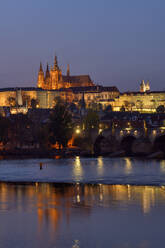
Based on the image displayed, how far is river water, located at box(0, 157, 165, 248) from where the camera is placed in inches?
918

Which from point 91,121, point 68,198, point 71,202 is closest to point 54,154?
point 91,121

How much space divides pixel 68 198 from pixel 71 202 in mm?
1731

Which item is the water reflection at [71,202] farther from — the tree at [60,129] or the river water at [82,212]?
the tree at [60,129]

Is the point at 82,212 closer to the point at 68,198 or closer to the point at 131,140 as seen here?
the point at 68,198

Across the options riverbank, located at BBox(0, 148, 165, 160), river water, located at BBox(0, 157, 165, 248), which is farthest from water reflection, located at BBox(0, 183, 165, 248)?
riverbank, located at BBox(0, 148, 165, 160)

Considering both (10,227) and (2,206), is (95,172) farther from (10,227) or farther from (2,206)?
(10,227)

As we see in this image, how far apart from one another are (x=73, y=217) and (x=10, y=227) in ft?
11.3

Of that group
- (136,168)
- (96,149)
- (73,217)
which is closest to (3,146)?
(96,149)

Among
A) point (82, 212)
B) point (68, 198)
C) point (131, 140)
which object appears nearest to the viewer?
point (82, 212)

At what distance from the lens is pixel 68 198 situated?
3459cm

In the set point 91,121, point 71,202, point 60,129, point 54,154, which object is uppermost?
point 91,121

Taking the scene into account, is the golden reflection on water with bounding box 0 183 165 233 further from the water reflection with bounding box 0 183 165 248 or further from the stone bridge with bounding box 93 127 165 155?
the stone bridge with bounding box 93 127 165 155

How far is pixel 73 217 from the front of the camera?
27828 millimetres

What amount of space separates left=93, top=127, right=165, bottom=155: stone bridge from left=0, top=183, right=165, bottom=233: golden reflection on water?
138ft
